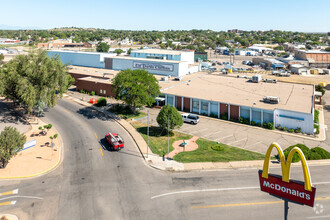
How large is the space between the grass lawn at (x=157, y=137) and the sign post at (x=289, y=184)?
68.1 feet

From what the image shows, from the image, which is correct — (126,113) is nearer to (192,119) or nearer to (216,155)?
(192,119)

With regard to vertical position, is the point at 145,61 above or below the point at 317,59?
below

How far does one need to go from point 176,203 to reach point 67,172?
14693mm

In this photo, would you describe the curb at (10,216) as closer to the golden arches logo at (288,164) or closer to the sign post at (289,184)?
the sign post at (289,184)

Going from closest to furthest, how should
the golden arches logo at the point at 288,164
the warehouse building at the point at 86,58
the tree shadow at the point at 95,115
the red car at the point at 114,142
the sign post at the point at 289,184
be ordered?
the golden arches logo at the point at 288,164 → the sign post at the point at 289,184 → the red car at the point at 114,142 → the tree shadow at the point at 95,115 → the warehouse building at the point at 86,58

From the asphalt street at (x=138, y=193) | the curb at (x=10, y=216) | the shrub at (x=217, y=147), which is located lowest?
the curb at (x=10, y=216)

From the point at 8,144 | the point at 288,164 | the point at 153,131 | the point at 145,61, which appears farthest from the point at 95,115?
the point at 288,164

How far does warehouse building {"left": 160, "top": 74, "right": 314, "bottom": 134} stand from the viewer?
144 feet

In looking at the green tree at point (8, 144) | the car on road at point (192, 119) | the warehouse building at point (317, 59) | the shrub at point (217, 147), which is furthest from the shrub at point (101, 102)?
the warehouse building at point (317, 59)

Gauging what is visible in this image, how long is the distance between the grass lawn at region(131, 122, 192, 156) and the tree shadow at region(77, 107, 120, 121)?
6.10 m

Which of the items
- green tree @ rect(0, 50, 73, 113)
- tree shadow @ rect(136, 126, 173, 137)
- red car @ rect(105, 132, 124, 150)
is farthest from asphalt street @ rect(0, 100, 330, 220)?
green tree @ rect(0, 50, 73, 113)

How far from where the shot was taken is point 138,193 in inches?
978

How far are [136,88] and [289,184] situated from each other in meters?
36.0

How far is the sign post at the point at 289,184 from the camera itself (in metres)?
13.3
